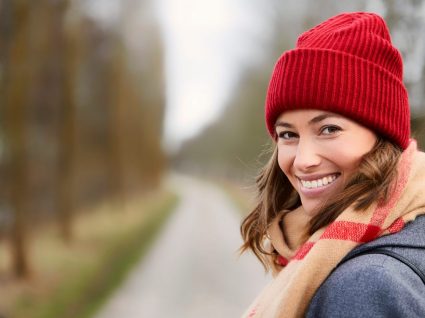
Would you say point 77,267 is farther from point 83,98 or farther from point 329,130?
point 329,130

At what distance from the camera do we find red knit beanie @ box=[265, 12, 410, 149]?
1623mm

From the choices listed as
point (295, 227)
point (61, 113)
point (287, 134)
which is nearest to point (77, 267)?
point (61, 113)

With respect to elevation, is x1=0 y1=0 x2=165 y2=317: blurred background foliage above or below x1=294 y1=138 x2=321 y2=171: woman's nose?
below

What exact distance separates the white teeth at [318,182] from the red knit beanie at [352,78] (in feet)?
0.53

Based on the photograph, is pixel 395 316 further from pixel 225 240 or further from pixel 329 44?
pixel 225 240

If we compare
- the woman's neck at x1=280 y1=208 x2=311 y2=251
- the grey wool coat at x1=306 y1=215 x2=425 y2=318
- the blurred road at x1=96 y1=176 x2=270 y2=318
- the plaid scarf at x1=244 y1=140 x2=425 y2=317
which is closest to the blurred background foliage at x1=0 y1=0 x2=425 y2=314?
the woman's neck at x1=280 y1=208 x2=311 y2=251

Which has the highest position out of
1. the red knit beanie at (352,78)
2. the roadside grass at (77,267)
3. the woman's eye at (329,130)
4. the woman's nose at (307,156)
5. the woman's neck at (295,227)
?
the red knit beanie at (352,78)

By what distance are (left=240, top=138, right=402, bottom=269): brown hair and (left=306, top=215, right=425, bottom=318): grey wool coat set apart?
0.44 feet

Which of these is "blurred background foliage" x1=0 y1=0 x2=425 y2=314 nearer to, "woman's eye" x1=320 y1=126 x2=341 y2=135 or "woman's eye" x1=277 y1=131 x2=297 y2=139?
"woman's eye" x1=277 y1=131 x2=297 y2=139

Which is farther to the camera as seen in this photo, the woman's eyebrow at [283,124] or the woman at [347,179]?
the woman's eyebrow at [283,124]

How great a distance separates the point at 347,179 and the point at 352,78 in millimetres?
259

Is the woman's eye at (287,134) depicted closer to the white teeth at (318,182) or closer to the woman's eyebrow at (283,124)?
the woman's eyebrow at (283,124)

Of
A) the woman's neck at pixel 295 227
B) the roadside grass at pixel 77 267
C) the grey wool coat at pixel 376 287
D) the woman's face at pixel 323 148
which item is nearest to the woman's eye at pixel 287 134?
the woman's face at pixel 323 148

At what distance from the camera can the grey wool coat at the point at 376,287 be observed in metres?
1.27
